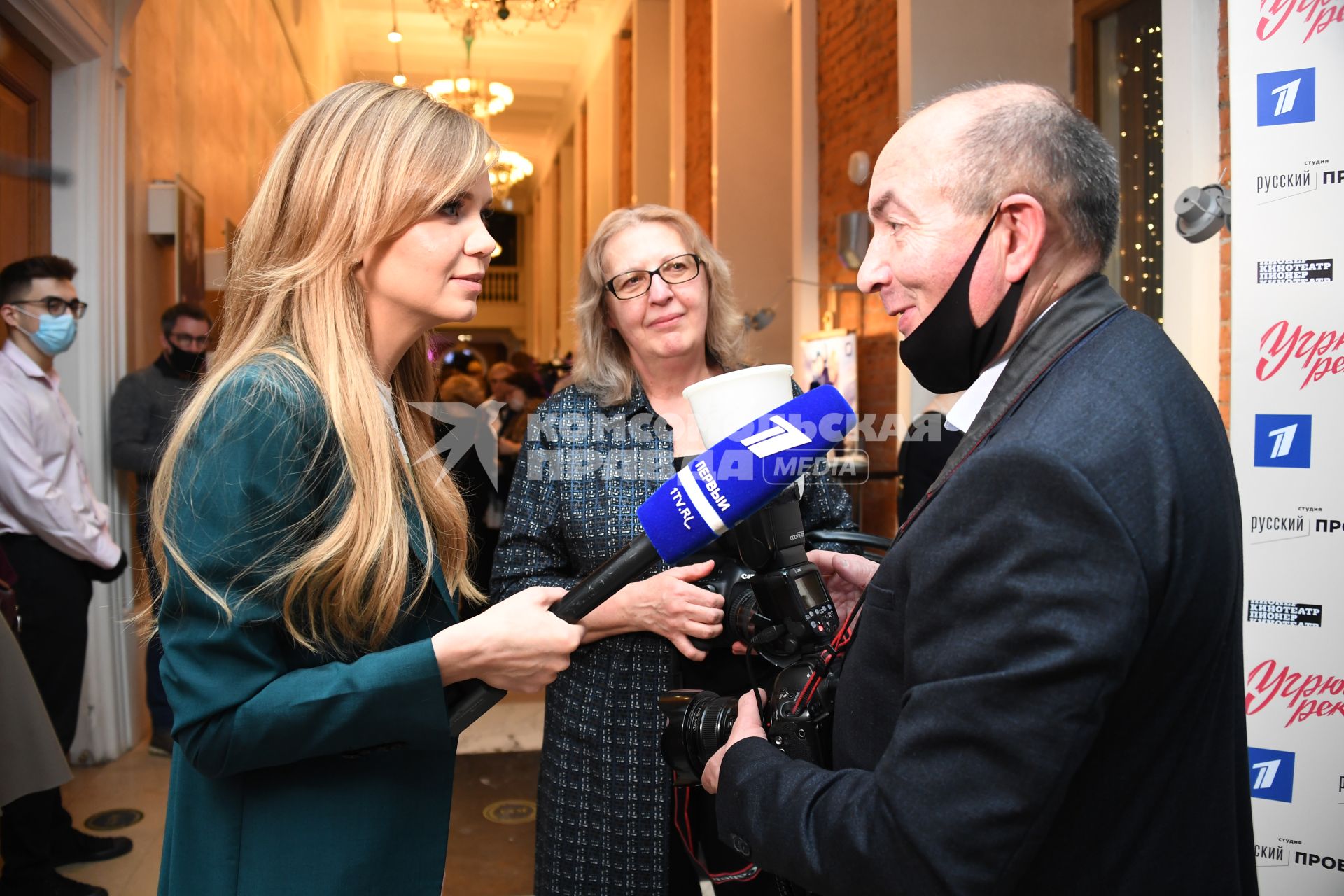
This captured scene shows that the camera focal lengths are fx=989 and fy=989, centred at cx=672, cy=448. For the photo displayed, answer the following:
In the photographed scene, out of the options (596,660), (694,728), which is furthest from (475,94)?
(694,728)

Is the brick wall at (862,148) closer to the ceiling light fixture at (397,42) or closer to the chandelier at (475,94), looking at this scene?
the chandelier at (475,94)

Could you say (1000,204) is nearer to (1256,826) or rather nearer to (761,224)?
(1256,826)

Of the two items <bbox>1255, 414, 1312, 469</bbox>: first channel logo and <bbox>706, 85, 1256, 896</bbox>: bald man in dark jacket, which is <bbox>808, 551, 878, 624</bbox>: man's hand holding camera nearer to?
<bbox>706, 85, 1256, 896</bbox>: bald man in dark jacket

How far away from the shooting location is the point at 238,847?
1069 millimetres

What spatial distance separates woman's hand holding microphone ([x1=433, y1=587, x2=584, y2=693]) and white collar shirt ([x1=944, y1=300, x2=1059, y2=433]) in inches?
19.1

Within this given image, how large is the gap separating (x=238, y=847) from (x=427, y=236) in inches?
28.5

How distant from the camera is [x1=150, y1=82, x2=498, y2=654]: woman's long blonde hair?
3.51ft

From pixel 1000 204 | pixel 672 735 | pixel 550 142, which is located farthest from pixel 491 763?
pixel 550 142

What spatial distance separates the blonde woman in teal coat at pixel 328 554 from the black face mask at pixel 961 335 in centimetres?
49

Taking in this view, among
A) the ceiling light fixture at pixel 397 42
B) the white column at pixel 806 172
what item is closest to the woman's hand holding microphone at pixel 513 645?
the white column at pixel 806 172

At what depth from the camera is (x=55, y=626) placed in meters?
3.24

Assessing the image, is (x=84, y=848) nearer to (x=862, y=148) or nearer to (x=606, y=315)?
(x=606, y=315)

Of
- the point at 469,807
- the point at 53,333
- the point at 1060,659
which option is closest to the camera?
the point at 1060,659

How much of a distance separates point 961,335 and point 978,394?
76mm
